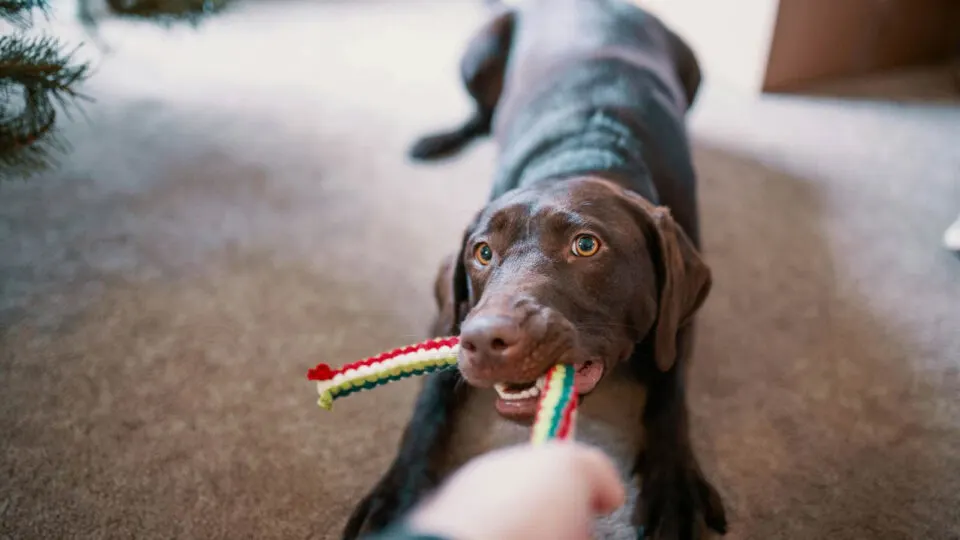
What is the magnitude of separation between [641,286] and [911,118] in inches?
89.1

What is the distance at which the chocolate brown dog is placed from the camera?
1184 mm

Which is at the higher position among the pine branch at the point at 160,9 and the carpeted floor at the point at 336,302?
the pine branch at the point at 160,9

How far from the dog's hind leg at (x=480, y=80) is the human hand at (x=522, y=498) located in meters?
2.06

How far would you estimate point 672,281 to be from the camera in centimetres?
139

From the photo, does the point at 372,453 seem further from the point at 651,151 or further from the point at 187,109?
the point at 187,109

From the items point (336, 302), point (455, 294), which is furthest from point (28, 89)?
point (455, 294)

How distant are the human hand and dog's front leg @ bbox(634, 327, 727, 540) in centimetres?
67

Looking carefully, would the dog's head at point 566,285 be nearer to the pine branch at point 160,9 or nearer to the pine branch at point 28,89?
the pine branch at point 28,89

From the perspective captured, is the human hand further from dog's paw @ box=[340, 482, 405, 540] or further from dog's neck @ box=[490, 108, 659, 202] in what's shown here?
dog's neck @ box=[490, 108, 659, 202]

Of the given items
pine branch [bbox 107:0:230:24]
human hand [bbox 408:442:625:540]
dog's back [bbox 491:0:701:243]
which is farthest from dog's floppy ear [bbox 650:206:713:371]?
pine branch [bbox 107:0:230:24]

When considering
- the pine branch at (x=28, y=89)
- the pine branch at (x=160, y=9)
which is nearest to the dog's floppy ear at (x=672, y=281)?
the pine branch at (x=28, y=89)

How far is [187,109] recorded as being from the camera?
295 cm

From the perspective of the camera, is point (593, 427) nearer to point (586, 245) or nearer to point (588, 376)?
point (588, 376)

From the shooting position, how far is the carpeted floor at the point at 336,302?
1.45 meters
